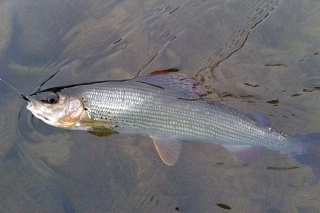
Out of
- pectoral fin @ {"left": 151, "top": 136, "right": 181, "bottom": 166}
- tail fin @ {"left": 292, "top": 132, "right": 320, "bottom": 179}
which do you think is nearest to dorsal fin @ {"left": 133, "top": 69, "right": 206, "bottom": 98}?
pectoral fin @ {"left": 151, "top": 136, "right": 181, "bottom": 166}

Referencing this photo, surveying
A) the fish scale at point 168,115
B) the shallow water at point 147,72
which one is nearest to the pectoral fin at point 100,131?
the shallow water at point 147,72

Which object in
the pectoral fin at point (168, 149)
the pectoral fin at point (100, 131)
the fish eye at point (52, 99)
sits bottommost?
the pectoral fin at point (168, 149)

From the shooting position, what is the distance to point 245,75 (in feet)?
18.7

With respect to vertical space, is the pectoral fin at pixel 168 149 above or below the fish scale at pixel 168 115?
below

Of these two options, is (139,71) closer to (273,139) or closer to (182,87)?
(182,87)

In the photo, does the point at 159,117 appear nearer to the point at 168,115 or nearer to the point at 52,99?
the point at 168,115

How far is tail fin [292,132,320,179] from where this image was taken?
465cm

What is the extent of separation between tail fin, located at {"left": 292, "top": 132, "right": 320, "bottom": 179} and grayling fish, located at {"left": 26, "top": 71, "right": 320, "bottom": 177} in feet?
0.58

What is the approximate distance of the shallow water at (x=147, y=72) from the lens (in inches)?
192

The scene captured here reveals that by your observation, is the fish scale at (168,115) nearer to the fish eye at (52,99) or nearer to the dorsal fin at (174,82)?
the dorsal fin at (174,82)

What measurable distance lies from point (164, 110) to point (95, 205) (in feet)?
5.26

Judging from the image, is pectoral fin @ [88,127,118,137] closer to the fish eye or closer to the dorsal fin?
the fish eye

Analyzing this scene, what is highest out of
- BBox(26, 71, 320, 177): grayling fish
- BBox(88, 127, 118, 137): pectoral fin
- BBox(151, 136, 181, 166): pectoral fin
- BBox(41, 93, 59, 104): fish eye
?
BBox(41, 93, 59, 104): fish eye

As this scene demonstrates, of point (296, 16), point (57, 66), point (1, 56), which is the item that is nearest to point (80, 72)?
point (57, 66)
